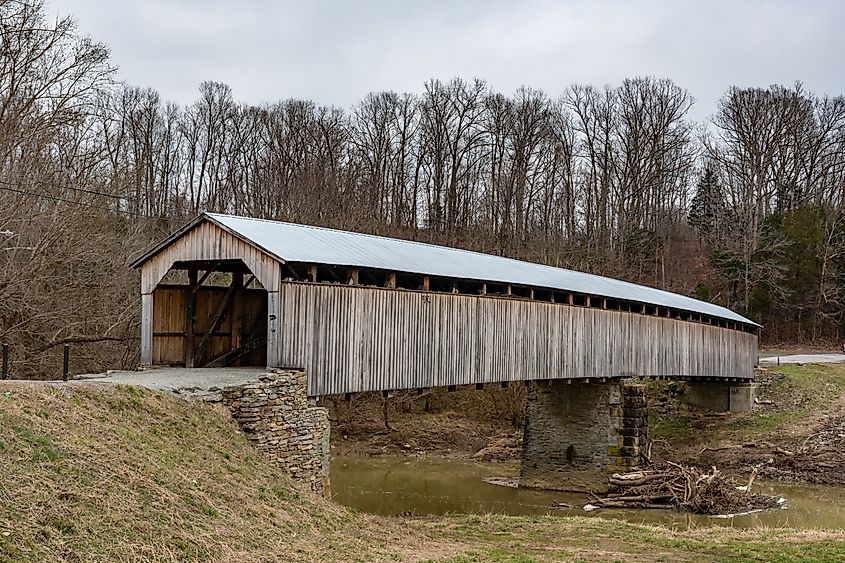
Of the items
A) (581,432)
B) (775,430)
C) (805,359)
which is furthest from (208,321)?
(805,359)

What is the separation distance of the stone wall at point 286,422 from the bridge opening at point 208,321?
369 centimetres

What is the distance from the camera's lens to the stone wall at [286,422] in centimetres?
1271

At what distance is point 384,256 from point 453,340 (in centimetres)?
248

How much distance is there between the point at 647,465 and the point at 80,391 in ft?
53.3

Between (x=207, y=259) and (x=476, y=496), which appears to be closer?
(x=207, y=259)

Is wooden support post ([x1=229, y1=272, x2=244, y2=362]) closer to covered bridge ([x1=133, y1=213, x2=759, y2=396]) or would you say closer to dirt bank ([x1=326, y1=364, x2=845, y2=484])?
covered bridge ([x1=133, y1=213, x2=759, y2=396])

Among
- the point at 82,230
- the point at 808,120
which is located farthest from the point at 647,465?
the point at 808,120

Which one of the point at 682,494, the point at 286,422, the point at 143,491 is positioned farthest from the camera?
the point at 682,494

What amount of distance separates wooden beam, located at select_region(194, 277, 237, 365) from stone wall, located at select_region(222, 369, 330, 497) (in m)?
3.64

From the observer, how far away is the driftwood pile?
18.7m

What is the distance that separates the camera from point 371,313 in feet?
49.9

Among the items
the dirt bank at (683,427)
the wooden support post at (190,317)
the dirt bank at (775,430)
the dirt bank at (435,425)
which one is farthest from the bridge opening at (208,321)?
the dirt bank at (775,430)

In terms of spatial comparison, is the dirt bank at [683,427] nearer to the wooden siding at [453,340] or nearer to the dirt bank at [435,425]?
the dirt bank at [435,425]

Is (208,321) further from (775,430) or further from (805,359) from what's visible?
(805,359)
